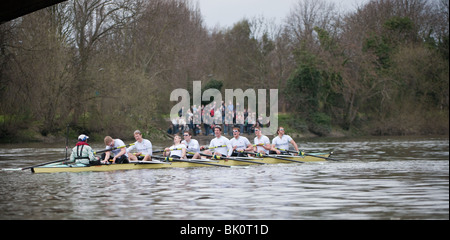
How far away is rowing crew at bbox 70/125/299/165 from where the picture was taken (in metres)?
17.8

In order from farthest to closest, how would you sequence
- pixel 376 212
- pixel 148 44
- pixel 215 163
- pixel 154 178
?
1. pixel 148 44
2. pixel 215 163
3. pixel 154 178
4. pixel 376 212

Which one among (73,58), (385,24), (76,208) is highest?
(385,24)

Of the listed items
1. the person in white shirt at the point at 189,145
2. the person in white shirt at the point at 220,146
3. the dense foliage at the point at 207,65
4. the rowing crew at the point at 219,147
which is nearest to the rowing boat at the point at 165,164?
the rowing crew at the point at 219,147

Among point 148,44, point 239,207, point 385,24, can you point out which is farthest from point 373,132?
point 239,207

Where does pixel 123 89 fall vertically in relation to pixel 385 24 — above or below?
below

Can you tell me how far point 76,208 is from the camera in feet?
36.3

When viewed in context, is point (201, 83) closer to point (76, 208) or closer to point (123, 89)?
point (123, 89)

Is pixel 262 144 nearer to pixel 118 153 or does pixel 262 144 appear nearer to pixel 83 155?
pixel 118 153

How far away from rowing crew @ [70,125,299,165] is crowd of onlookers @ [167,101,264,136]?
15235 millimetres

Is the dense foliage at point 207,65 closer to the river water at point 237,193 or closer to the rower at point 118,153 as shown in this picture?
the rower at point 118,153

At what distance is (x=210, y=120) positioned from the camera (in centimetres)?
3791

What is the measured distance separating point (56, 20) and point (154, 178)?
66.8 ft

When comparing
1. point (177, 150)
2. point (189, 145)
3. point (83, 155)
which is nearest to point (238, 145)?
point (189, 145)

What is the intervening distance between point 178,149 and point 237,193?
722 centimetres
